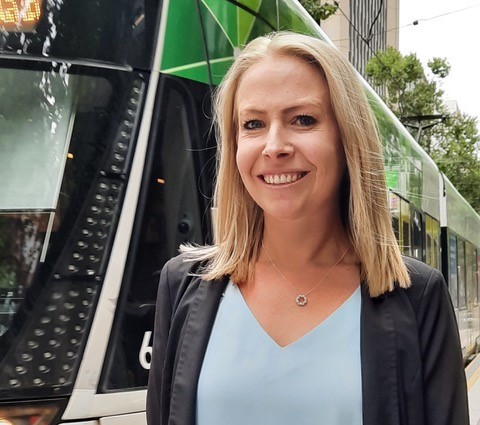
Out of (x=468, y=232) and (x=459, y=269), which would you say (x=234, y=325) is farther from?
(x=468, y=232)

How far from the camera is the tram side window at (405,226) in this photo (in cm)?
681

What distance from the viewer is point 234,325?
144 cm

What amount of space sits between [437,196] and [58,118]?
8.29m

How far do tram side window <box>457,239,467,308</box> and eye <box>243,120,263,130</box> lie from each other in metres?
10.6

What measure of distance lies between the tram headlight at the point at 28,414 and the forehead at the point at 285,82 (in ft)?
4.99

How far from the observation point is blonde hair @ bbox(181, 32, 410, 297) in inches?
56.3

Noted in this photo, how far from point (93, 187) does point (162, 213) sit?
12.7 inches

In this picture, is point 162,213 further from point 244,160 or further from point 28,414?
point 244,160

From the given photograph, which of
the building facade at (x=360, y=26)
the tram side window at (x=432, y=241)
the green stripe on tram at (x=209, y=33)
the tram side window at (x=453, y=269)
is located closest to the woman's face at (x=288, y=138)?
the green stripe on tram at (x=209, y=33)

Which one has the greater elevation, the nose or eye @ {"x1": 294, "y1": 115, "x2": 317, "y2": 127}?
eye @ {"x1": 294, "y1": 115, "x2": 317, "y2": 127}

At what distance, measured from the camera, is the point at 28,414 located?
2.44m

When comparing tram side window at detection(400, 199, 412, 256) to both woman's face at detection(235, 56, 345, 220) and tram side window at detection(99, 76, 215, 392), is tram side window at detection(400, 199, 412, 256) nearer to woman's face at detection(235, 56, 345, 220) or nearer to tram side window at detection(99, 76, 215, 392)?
tram side window at detection(99, 76, 215, 392)

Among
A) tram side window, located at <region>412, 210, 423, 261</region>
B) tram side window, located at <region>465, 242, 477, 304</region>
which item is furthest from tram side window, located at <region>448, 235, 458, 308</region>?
tram side window, located at <region>412, 210, 423, 261</region>

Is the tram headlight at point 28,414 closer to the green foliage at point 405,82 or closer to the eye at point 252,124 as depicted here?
the eye at point 252,124
